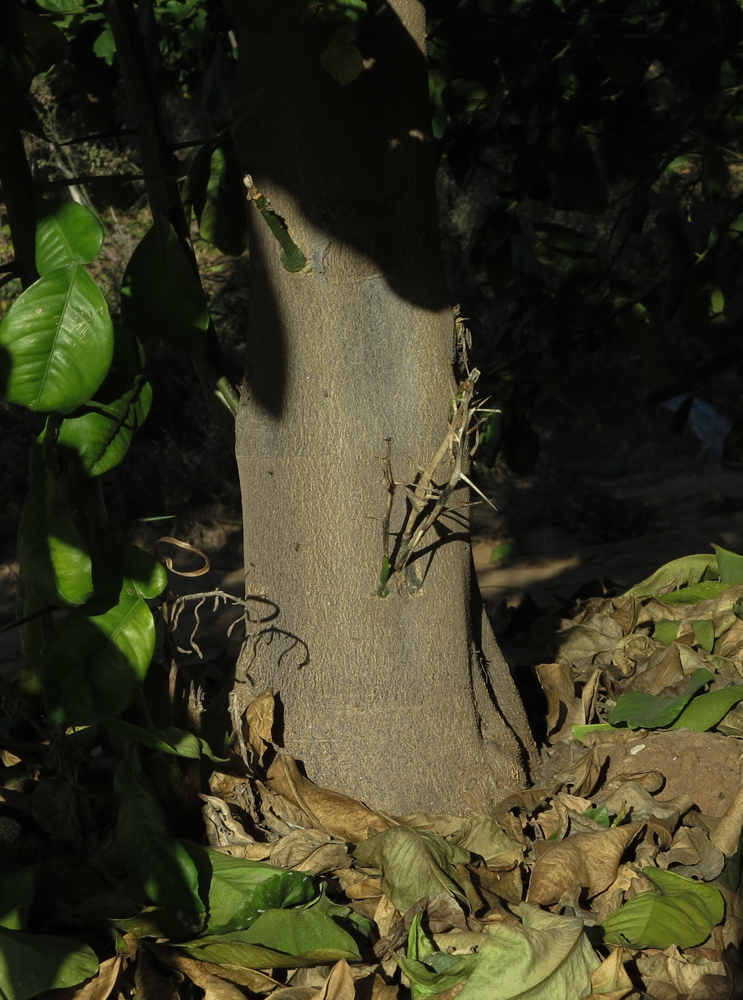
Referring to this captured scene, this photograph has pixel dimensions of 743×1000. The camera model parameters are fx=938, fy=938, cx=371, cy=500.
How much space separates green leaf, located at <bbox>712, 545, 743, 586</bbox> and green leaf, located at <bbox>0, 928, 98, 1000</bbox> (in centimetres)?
183

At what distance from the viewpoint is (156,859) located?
1.35 meters

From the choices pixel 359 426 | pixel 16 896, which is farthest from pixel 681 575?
pixel 16 896

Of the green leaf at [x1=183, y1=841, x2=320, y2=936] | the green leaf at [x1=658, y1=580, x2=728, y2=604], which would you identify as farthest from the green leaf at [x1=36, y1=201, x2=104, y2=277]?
the green leaf at [x1=658, y1=580, x2=728, y2=604]

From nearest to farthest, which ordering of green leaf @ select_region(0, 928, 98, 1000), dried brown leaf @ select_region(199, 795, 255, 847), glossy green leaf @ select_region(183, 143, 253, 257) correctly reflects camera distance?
green leaf @ select_region(0, 928, 98, 1000)
dried brown leaf @ select_region(199, 795, 255, 847)
glossy green leaf @ select_region(183, 143, 253, 257)

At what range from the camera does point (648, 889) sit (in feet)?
4.78

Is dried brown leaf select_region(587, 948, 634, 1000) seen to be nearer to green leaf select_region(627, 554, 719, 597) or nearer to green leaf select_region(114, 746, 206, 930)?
green leaf select_region(114, 746, 206, 930)

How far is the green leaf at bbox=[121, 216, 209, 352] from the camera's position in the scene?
1487mm

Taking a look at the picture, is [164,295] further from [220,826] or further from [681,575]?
[681,575]

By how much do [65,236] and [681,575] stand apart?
1.91m

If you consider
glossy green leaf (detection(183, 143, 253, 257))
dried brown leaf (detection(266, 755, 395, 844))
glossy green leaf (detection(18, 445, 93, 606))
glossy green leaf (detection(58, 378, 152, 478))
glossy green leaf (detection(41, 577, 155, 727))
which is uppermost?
glossy green leaf (detection(183, 143, 253, 257))

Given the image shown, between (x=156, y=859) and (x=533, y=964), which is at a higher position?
(x=156, y=859)

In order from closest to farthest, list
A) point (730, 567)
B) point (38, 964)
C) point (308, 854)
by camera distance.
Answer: point (38, 964) → point (308, 854) → point (730, 567)

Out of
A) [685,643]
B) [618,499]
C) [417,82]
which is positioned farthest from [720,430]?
[417,82]

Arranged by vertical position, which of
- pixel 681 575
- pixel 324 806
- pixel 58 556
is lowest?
pixel 681 575
